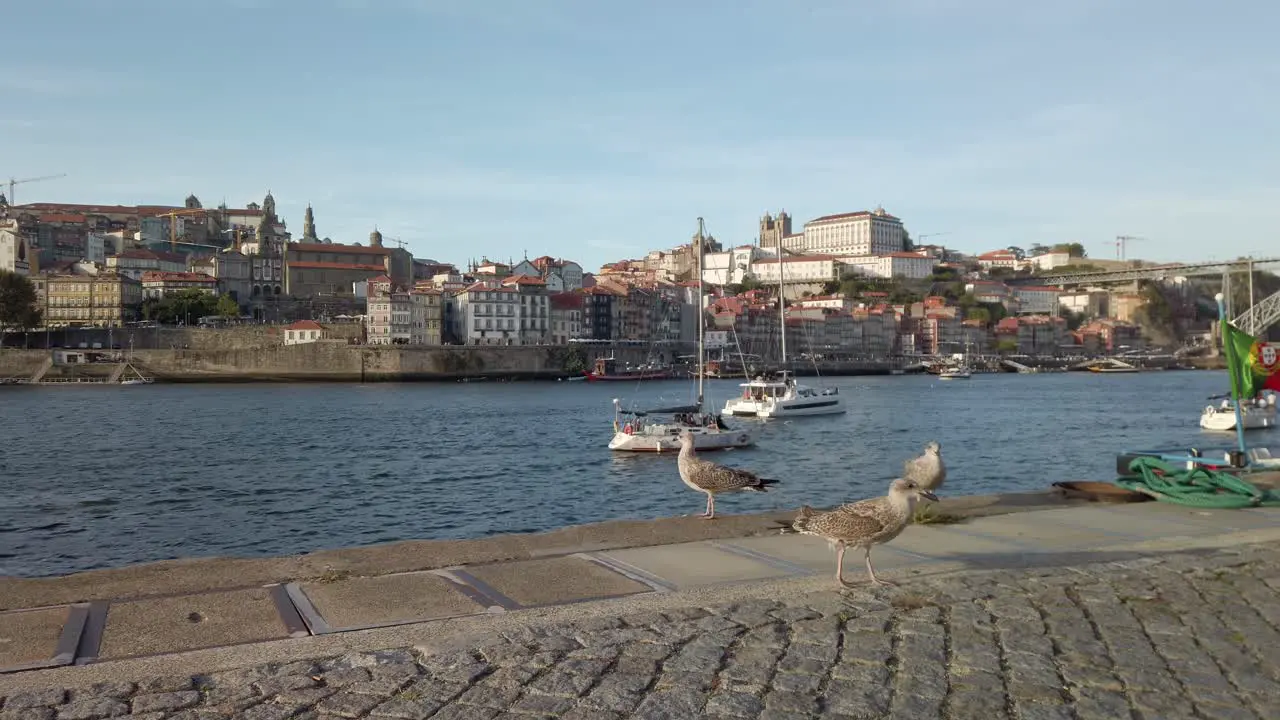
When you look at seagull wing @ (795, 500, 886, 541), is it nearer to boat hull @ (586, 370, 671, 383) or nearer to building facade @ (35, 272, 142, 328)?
boat hull @ (586, 370, 671, 383)

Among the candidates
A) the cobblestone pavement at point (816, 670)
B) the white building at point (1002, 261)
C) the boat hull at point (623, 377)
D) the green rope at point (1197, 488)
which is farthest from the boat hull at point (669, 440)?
the white building at point (1002, 261)

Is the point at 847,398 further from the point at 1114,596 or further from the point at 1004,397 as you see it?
the point at 1114,596

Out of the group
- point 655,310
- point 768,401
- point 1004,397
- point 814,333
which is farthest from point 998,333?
point 768,401

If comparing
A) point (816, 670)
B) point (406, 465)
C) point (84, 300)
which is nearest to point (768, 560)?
point (816, 670)

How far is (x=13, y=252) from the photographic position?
108m

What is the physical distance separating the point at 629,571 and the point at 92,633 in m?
2.94

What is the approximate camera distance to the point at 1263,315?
37500 millimetres

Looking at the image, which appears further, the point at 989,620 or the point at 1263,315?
the point at 1263,315

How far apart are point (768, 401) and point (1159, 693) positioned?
132 feet

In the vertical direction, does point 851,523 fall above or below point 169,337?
below

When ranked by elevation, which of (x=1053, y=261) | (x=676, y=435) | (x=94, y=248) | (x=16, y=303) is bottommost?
(x=676, y=435)

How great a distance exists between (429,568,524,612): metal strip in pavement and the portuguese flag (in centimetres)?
884

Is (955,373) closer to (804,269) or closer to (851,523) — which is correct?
(804,269)

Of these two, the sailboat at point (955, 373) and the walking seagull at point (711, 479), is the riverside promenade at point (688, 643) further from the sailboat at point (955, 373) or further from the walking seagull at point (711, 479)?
the sailboat at point (955, 373)
